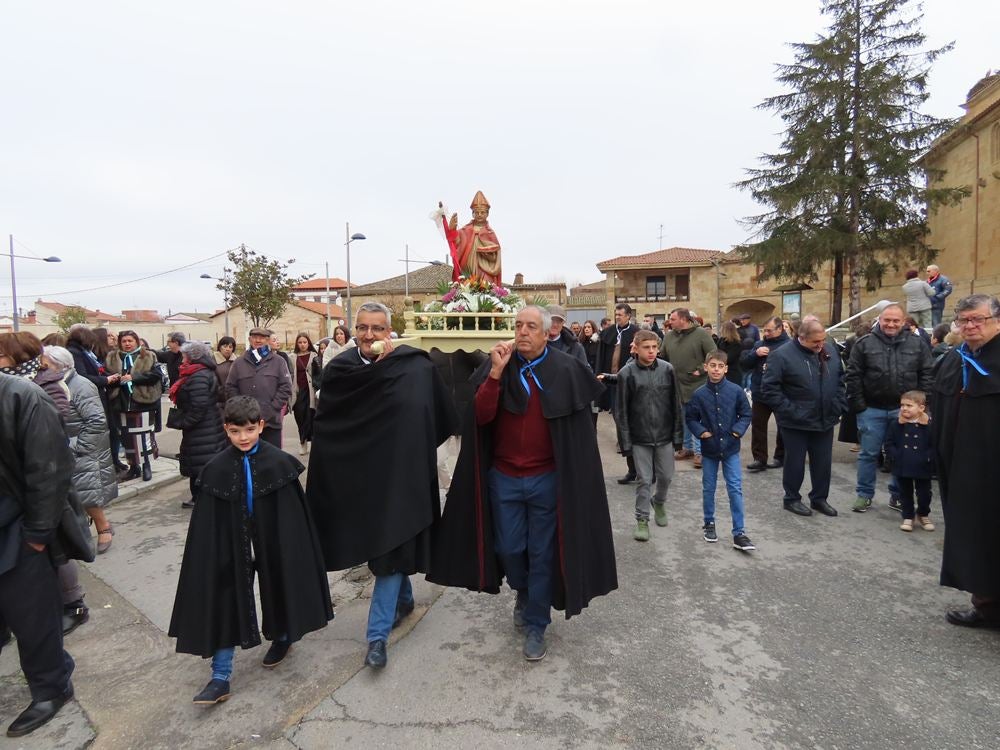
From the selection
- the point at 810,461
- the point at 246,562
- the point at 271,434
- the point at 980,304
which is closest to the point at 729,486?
the point at 810,461

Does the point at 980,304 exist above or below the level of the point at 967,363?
above

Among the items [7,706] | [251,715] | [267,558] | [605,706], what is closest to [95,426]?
[7,706]

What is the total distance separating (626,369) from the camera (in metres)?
5.46

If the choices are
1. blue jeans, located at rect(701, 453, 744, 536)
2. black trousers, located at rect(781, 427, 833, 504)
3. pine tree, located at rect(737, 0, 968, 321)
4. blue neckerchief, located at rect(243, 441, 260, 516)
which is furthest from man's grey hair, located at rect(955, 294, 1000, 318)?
pine tree, located at rect(737, 0, 968, 321)

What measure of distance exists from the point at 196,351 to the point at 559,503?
15.1ft

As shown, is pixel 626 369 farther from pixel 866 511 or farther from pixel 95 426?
pixel 95 426

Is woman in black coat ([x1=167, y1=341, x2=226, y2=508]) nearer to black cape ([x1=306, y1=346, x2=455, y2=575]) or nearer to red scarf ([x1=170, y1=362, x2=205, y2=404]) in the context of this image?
red scarf ([x1=170, y1=362, x2=205, y2=404])

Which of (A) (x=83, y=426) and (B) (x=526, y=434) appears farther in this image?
(A) (x=83, y=426)

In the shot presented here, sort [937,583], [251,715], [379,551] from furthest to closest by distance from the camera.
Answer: [937,583]
[379,551]
[251,715]

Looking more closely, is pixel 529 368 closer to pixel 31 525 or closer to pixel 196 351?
pixel 31 525

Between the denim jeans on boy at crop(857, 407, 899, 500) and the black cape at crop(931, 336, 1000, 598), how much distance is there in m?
2.17

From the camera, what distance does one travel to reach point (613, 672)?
3.03 metres

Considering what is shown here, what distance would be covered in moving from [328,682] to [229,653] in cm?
54

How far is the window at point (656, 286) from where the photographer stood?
40.0 metres
